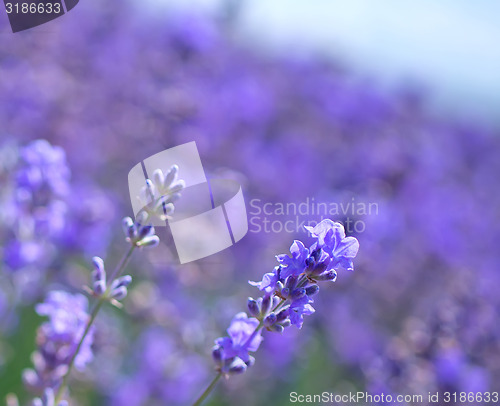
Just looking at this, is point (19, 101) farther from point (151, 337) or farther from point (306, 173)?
point (306, 173)

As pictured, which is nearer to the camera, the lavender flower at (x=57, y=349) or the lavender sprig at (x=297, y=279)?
the lavender sprig at (x=297, y=279)

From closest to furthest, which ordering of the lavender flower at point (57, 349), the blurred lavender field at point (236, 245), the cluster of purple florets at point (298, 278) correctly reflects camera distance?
the cluster of purple florets at point (298, 278) < the lavender flower at point (57, 349) < the blurred lavender field at point (236, 245)

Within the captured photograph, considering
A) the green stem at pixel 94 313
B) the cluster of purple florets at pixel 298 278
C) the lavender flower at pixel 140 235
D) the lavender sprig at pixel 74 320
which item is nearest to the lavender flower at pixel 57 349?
the lavender sprig at pixel 74 320

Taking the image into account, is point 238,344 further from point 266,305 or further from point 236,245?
point 236,245

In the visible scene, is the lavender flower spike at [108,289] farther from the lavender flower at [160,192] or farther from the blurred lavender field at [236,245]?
the blurred lavender field at [236,245]

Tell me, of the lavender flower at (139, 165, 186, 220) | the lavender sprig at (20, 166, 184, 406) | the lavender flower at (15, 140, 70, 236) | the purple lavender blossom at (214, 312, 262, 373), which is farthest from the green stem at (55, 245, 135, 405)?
the lavender flower at (15, 140, 70, 236)

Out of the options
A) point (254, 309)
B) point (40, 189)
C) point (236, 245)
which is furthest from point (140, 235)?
point (236, 245)

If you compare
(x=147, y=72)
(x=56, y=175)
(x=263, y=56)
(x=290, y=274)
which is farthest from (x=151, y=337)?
(x=263, y=56)

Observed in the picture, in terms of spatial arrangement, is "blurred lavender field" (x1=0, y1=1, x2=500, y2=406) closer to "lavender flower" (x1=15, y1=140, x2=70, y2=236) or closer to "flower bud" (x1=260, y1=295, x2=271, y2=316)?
"lavender flower" (x1=15, y1=140, x2=70, y2=236)

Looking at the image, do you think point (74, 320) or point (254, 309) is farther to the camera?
point (74, 320)
